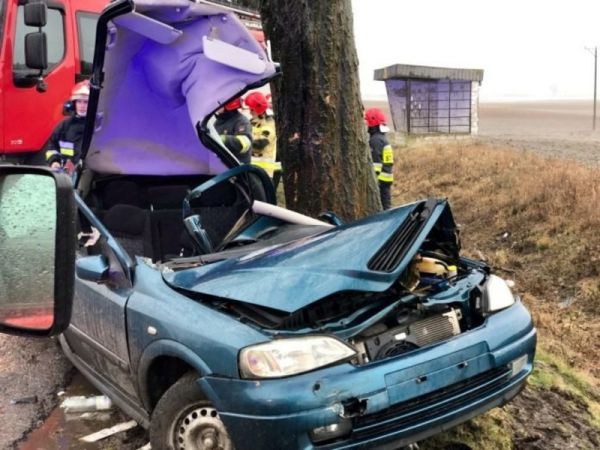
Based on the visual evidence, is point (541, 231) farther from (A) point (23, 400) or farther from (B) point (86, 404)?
(A) point (23, 400)

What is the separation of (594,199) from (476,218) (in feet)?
6.48

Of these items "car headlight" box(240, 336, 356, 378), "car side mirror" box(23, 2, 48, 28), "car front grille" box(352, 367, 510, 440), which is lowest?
"car front grille" box(352, 367, 510, 440)

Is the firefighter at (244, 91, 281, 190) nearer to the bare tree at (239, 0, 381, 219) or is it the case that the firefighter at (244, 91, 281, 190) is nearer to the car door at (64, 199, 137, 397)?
the bare tree at (239, 0, 381, 219)

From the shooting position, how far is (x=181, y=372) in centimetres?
299

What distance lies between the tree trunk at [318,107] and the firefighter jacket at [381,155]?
12.9ft

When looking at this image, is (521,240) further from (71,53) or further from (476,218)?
(71,53)

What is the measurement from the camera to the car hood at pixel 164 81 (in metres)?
3.64

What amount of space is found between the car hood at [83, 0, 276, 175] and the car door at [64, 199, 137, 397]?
32.9 inches

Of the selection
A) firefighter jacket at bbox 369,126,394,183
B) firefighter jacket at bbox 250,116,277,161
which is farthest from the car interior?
firefighter jacket at bbox 369,126,394,183

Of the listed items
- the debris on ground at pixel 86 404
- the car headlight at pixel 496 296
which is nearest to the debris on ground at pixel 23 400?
the debris on ground at pixel 86 404

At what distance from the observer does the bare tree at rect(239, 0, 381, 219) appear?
5.07 m

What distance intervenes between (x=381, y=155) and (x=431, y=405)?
6.94m

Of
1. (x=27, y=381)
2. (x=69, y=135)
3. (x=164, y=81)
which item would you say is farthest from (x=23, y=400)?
(x=69, y=135)

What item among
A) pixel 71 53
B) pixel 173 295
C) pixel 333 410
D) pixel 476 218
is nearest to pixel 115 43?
pixel 173 295
